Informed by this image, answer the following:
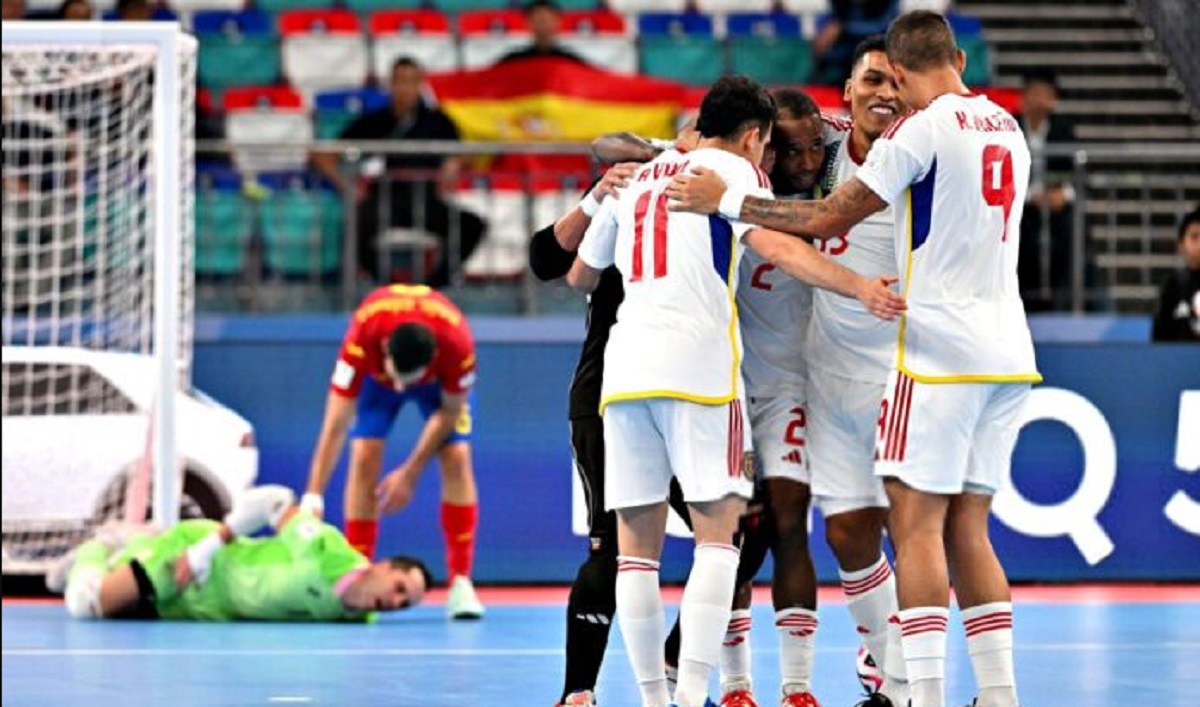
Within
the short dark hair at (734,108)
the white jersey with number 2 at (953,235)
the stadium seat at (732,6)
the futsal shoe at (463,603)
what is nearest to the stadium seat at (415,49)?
the stadium seat at (732,6)

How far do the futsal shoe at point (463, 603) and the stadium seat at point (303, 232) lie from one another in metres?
3.63

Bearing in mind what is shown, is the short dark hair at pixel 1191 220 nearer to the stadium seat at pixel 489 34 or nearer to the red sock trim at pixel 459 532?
the red sock trim at pixel 459 532

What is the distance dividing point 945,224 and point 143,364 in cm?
772

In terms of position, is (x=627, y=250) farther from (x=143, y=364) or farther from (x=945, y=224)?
(x=143, y=364)

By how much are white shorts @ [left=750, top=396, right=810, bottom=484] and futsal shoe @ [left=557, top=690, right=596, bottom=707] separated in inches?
39.0

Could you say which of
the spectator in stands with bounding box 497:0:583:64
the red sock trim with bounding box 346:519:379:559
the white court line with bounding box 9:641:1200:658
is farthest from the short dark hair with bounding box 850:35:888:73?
the spectator in stands with bounding box 497:0:583:64

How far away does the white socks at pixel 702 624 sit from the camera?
25.8 feet

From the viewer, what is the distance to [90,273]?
1533cm

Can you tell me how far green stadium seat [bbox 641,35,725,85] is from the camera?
1869 cm

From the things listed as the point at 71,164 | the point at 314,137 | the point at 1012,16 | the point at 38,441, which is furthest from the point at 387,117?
the point at 1012,16

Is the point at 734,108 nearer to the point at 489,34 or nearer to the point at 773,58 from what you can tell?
the point at 773,58

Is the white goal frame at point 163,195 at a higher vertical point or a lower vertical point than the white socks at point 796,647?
higher

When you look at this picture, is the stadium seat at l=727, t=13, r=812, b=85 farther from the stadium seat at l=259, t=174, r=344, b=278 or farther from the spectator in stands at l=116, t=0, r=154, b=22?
the spectator in stands at l=116, t=0, r=154, b=22

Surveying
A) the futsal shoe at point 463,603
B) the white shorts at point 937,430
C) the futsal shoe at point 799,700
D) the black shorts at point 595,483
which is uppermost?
the white shorts at point 937,430
